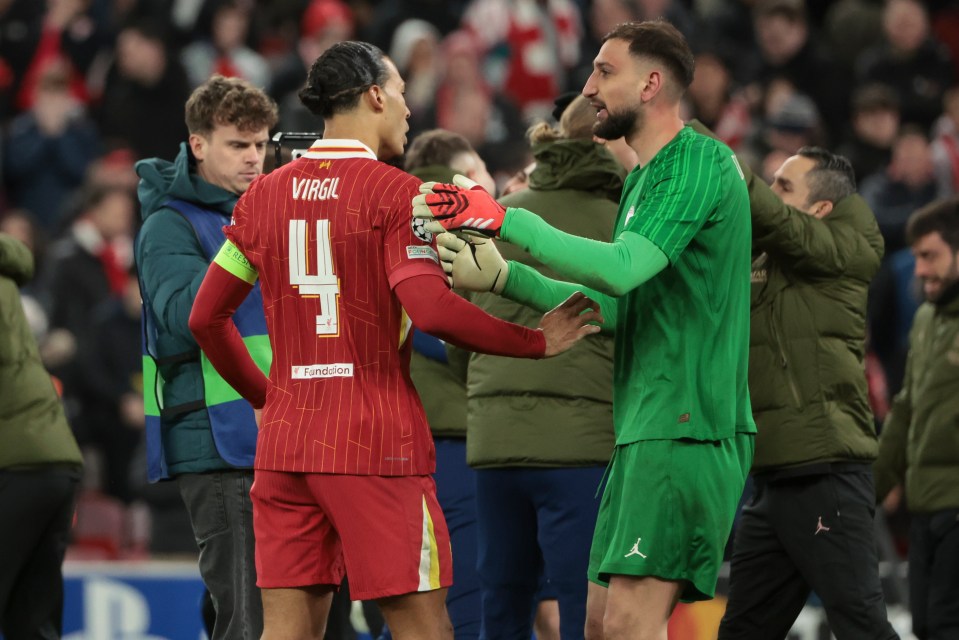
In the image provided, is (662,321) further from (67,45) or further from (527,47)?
(67,45)

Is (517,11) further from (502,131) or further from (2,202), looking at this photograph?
(2,202)

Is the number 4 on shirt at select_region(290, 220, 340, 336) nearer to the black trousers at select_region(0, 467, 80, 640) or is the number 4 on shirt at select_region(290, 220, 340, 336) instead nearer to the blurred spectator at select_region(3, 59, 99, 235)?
the black trousers at select_region(0, 467, 80, 640)

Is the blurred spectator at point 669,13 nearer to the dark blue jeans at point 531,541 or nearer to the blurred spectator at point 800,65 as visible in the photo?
the blurred spectator at point 800,65

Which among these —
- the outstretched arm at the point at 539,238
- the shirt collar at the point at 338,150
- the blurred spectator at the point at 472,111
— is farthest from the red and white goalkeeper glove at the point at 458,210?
the blurred spectator at the point at 472,111

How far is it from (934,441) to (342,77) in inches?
133

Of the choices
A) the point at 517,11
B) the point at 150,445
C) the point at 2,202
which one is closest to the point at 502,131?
the point at 517,11

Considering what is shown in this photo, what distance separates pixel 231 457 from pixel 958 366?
3116 mm

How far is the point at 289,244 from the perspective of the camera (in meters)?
4.66

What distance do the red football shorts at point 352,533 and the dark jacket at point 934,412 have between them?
9.62ft

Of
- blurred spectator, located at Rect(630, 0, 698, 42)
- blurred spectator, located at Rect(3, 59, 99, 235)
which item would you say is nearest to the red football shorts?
blurred spectator, located at Rect(3, 59, 99, 235)

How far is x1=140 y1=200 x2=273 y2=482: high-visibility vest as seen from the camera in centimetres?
572

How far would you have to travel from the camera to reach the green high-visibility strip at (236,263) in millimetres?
4859

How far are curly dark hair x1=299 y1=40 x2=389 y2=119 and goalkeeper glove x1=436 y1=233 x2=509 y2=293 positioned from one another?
533mm

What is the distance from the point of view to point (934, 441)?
22.6 feet
